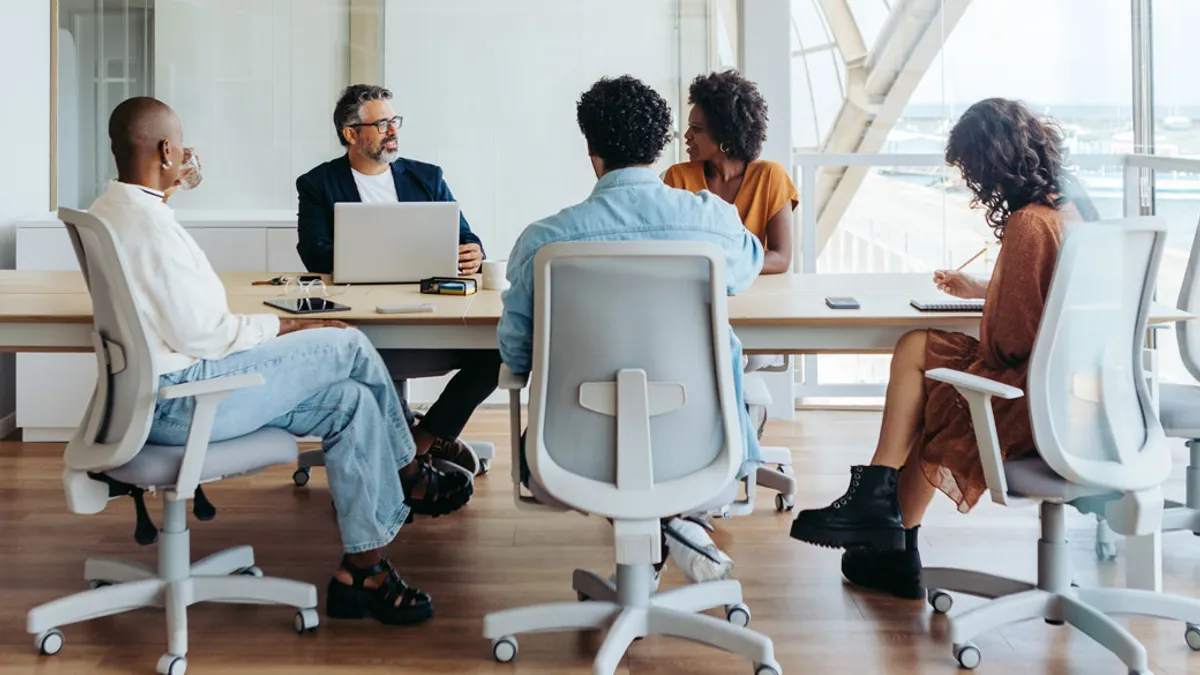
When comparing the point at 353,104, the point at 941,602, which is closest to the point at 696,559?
the point at 941,602

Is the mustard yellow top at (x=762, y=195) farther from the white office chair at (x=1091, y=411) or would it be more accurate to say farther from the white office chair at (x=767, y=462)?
the white office chair at (x=1091, y=411)

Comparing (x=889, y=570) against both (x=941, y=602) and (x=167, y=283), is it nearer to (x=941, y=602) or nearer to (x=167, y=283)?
(x=941, y=602)

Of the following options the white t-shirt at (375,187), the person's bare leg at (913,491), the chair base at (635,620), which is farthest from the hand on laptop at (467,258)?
the person's bare leg at (913,491)

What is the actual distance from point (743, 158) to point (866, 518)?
1344 millimetres

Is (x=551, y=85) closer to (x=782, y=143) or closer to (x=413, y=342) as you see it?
(x=782, y=143)

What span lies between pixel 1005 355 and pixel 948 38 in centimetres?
271

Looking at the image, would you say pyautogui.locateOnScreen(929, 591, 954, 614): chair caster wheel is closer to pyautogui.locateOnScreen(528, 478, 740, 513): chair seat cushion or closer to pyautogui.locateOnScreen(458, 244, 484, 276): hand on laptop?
pyautogui.locateOnScreen(528, 478, 740, 513): chair seat cushion

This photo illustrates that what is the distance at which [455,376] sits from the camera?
3.69 m

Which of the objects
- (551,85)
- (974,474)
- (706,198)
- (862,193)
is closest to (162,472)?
(706,198)

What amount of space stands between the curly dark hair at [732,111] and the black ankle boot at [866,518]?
125cm

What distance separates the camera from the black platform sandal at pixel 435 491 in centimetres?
369

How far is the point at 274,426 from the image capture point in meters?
2.74

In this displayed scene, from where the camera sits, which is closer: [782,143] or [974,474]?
[974,474]

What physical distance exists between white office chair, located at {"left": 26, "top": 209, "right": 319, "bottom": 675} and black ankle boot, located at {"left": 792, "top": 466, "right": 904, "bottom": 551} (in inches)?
43.4
